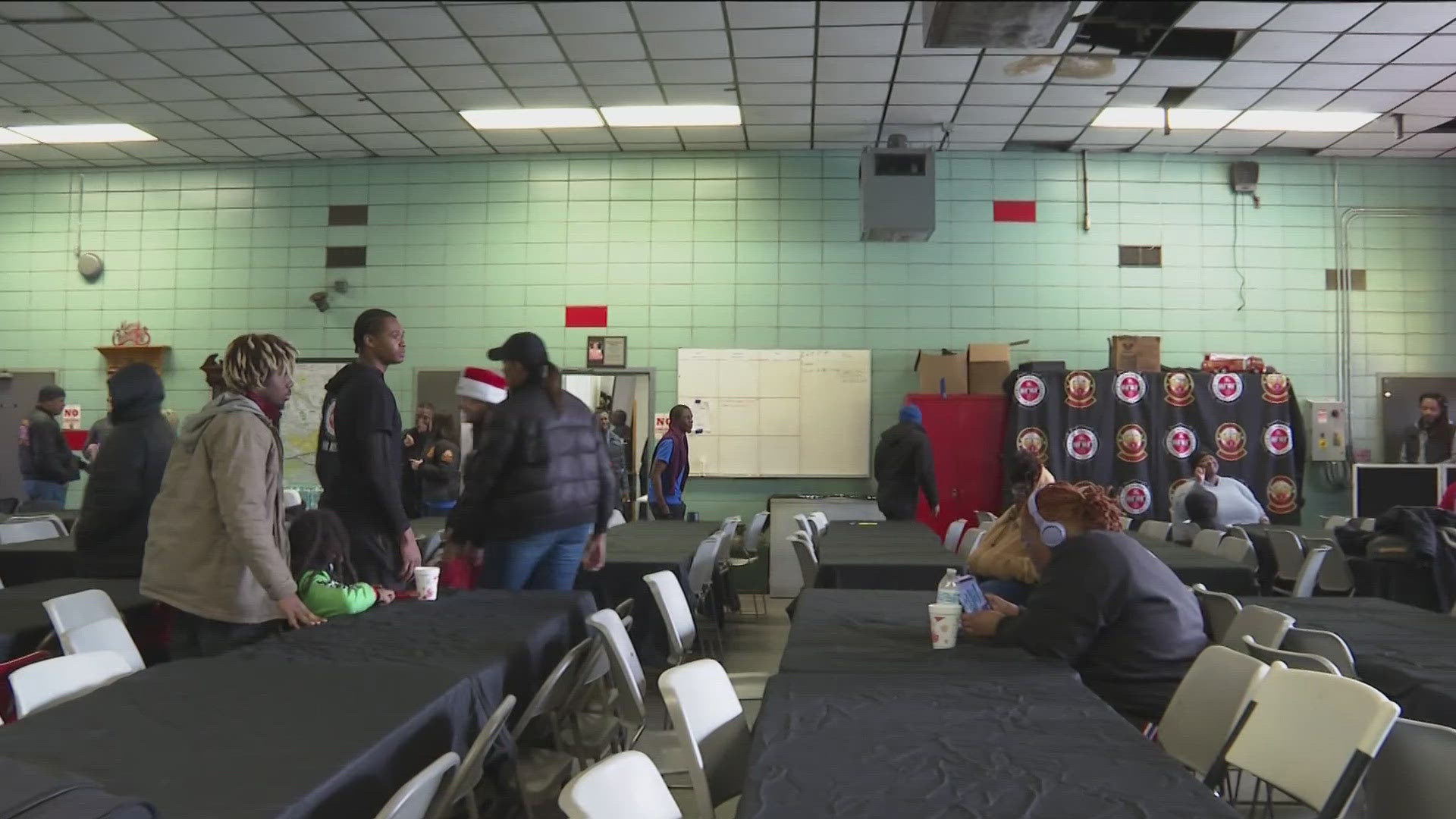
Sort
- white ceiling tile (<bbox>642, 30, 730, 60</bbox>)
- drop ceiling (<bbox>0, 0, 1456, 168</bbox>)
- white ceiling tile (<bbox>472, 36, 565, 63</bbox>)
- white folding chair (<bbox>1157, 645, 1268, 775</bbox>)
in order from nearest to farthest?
1. white folding chair (<bbox>1157, 645, 1268, 775</bbox>)
2. drop ceiling (<bbox>0, 0, 1456, 168</bbox>)
3. white ceiling tile (<bbox>642, 30, 730, 60</bbox>)
4. white ceiling tile (<bbox>472, 36, 565, 63</bbox>)

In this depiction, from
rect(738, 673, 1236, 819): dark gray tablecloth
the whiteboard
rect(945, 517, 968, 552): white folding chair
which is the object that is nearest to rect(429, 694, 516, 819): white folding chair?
rect(738, 673, 1236, 819): dark gray tablecloth

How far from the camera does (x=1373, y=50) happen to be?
6.29 m

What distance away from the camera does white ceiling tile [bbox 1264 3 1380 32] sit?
5.65 m

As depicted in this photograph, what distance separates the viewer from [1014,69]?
21.8 ft

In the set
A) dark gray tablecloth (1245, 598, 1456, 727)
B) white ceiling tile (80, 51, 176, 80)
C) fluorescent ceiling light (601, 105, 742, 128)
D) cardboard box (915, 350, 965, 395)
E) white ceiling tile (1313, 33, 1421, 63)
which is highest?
fluorescent ceiling light (601, 105, 742, 128)

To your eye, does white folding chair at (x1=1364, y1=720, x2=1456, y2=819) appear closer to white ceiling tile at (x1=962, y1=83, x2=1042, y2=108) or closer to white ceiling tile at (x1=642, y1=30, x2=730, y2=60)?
white ceiling tile at (x1=642, y1=30, x2=730, y2=60)

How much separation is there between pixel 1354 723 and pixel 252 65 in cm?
738

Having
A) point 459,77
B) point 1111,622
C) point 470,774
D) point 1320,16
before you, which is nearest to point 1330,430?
point 1320,16

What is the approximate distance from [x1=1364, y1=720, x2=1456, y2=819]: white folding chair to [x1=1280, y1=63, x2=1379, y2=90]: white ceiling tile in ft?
20.2

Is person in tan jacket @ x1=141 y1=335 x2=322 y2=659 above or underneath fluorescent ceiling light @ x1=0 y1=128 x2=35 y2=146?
underneath

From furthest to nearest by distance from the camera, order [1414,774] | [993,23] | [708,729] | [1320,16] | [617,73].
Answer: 1. [617,73]
2. [1320,16]
3. [993,23]
4. [708,729]
5. [1414,774]

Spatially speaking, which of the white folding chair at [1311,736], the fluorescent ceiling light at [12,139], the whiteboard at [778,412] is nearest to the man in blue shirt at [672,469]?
the whiteboard at [778,412]

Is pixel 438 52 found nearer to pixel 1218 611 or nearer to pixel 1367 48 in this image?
pixel 1218 611

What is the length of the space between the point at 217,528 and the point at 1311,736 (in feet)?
8.58
